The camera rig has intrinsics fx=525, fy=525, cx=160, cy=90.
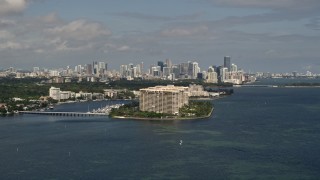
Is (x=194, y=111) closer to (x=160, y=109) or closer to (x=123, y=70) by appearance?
(x=160, y=109)

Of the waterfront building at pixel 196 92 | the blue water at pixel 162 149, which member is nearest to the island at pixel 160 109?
the blue water at pixel 162 149

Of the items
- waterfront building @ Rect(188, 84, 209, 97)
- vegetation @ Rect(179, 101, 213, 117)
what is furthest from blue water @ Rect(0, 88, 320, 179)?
waterfront building @ Rect(188, 84, 209, 97)

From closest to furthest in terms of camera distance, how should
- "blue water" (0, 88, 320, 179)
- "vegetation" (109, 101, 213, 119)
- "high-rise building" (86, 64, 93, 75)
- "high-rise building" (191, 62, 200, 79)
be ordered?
"blue water" (0, 88, 320, 179) → "vegetation" (109, 101, 213, 119) → "high-rise building" (191, 62, 200, 79) → "high-rise building" (86, 64, 93, 75)

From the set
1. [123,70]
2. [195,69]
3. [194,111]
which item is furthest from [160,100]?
[123,70]

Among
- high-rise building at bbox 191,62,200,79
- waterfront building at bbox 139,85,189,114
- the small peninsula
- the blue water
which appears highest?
high-rise building at bbox 191,62,200,79

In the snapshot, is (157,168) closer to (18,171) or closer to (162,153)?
(162,153)

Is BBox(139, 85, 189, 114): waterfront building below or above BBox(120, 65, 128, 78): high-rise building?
below

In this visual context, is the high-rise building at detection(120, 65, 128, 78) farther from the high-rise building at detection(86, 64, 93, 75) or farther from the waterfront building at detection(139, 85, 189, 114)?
the waterfront building at detection(139, 85, 189, 114)

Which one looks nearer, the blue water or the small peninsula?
the blue water
